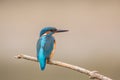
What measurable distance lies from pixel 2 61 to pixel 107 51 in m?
0.85

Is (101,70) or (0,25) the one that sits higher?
(0,25)

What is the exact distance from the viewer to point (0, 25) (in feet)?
14.2

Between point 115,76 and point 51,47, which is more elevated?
point 51,47

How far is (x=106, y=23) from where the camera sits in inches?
164

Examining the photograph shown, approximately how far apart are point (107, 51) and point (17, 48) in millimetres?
718

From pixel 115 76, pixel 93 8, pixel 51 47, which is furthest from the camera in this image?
pixel 93 8

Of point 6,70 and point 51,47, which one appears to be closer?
point 51,47

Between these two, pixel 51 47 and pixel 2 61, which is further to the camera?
pixel 2 61

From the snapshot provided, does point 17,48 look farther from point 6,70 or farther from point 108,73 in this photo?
point 108,73

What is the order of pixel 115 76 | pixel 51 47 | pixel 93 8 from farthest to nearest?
1. pixel 93 8
2. pixel 115 76
3. pixel 51 47

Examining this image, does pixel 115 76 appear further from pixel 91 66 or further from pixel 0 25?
pixel 0 25

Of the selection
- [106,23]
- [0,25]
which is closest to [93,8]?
[106,23]

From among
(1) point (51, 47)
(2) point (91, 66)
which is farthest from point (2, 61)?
(1) point (51, 47)

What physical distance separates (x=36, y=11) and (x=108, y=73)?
2.59ft
